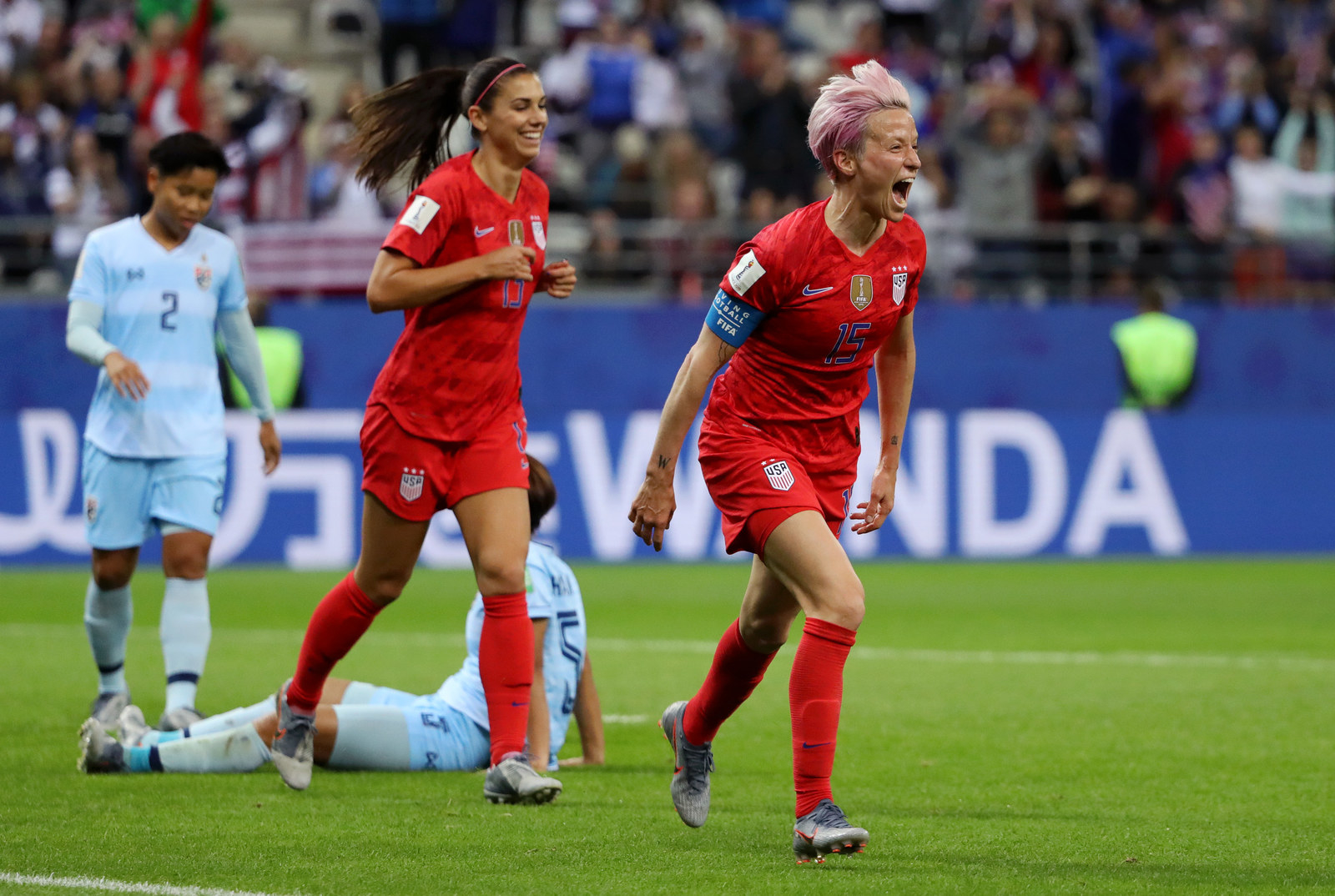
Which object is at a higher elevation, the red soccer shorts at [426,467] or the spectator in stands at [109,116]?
the spectator in stands at [109,116]

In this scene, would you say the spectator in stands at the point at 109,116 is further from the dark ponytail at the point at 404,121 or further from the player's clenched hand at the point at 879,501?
the player's clenched hand at the point at 879,501

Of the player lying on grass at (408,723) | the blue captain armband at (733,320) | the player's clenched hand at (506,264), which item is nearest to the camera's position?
the blue captain armband at (733,320)

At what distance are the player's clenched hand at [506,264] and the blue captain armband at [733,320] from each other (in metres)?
0.85

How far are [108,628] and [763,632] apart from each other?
3275 mm

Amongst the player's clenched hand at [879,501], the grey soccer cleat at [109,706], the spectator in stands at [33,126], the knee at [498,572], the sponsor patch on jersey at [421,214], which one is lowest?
the grey soccer cleat at [109,706]

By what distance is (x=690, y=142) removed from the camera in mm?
18234

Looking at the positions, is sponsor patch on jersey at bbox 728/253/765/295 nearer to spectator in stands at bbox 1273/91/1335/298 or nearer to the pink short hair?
the pink short hair

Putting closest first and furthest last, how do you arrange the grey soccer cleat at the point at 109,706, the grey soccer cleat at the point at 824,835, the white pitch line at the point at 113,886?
1. the white pitch line at the point at 113,886
2. the grey soccer cleat at the point at 824,835
3. the grey soccer cleat at the point at 109,706

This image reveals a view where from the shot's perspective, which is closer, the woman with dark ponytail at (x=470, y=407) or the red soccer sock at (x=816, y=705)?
the red soccer sock at (x=816, y=705)

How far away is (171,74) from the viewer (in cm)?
1778

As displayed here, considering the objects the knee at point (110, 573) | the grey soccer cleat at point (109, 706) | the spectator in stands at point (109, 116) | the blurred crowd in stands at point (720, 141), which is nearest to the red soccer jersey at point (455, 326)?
the knee at point (110, 573)

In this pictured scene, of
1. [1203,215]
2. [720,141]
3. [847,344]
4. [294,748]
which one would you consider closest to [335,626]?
[294,748]

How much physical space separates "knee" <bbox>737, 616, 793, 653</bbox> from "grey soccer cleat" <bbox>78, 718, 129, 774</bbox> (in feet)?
8.04

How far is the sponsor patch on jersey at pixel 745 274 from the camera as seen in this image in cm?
539
